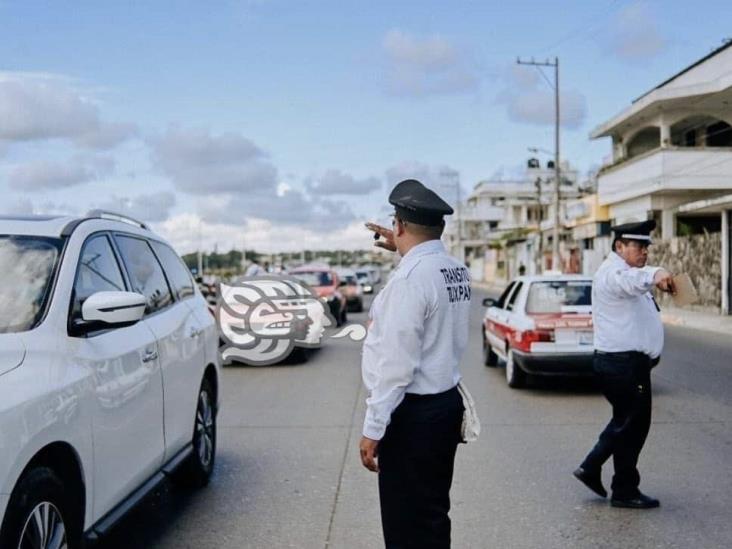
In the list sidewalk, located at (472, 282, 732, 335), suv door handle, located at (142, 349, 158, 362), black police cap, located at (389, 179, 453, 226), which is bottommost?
sidewalk, located at (472, 282, 732, 335)

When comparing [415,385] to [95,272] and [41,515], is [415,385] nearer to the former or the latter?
[41,515]

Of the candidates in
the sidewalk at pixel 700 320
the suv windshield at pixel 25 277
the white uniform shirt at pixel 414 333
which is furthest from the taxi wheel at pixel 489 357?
the white uniform shirt at pixel 414 333

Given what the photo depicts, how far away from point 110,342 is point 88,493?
2.56 feet

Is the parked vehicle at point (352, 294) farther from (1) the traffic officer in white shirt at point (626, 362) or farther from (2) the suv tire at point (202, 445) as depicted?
(1) the traffic officer in white shirt at point (626, 362)

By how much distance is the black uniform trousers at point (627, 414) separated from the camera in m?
5.57

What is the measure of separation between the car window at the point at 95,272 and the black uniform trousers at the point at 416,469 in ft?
5.63

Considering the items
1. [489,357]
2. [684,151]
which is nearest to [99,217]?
[489,357]

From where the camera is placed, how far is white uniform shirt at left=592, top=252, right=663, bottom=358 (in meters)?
5.59

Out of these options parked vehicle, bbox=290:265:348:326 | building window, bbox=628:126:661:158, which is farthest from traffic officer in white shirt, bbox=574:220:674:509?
building window, bbox=628:126:661:158

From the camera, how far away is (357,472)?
6699 millimetres

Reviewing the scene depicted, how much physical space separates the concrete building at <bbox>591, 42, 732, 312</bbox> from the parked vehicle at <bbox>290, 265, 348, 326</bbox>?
44.4 ft

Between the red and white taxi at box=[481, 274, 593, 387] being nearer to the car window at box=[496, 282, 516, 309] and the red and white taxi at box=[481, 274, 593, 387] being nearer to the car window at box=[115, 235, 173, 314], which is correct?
the car window at box=[496, 282, 516, 309]

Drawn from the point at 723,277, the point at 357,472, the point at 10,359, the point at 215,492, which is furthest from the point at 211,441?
the point at 723,277

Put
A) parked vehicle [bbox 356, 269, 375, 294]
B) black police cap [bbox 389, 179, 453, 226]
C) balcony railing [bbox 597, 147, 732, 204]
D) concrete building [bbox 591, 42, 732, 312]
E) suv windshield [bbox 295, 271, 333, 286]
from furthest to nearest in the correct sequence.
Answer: parked vehicle [bbox 356, 269, 375, 294] < balcony railing [bbox 597, 147, 732, 204] < concrete building [bbox 591, 42, 732, 312] < suv windshield [bbox 295, 271, 333, 286] < black police cap [bbox 389, 179, 453, 226]
